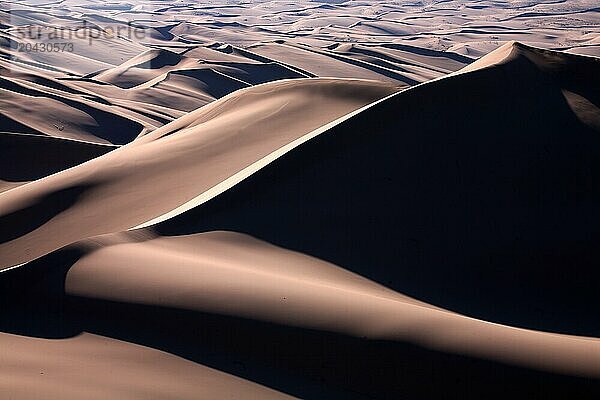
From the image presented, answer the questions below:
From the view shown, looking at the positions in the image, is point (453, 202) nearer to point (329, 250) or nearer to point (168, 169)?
point (329, 250)

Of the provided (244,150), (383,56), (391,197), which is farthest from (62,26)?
(391,197)

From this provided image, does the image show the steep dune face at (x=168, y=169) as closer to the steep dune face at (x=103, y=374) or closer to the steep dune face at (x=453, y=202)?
the steep dune face at (x=453, y=202)

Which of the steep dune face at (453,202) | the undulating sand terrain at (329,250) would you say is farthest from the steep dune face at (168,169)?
the steep dune face at (453,202)

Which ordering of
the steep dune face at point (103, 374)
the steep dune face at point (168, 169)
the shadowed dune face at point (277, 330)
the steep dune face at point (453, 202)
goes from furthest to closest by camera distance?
1. the steep dune face at point (168, 169)
2. the steep dune face at point (453, 202)
3. the shadowed dune face at point (277, 330)
4. the steep dune face at point (103, 374)

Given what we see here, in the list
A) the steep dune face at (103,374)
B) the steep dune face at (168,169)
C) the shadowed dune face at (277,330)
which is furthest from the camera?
the steep dune face at (168,169)

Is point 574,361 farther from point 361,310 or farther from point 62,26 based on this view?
point 62,26

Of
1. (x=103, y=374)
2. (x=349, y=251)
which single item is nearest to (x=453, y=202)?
(x=349, y=251)
